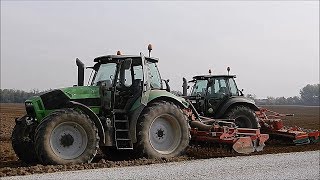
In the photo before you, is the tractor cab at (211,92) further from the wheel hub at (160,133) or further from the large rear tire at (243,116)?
the wheel hub at (160,133)

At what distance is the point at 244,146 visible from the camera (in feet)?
33.2

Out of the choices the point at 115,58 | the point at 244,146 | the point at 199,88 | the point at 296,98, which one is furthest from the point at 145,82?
the point at 296,98

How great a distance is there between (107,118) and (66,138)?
3.42 feet

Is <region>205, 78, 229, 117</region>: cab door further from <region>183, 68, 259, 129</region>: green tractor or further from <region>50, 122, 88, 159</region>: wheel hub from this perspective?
<region>50, 122, 88, 159</region>: wheel hub

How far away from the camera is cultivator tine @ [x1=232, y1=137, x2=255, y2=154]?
10008 millimetres

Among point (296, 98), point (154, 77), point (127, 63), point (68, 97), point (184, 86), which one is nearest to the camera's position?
point (68, 97)

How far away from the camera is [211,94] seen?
14.4 meters

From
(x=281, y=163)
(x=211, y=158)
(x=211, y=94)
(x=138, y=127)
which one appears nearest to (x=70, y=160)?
(x=138, y=127)

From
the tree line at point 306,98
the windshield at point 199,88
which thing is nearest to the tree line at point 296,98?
the tree line at point 306,98

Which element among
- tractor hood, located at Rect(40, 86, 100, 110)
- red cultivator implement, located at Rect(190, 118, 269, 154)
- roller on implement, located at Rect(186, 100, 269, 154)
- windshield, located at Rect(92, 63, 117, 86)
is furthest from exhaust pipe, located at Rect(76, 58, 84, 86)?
red cultivator implement, located at Rect(190, 118, 269, 154)

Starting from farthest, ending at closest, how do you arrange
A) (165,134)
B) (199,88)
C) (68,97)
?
1. (199,88)
2. (165,134)
3. (68,97)

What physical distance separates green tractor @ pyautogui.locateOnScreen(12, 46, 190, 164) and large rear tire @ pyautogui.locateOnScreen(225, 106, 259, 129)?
12.6 ft

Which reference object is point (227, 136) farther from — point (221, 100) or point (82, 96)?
point (221, 100)

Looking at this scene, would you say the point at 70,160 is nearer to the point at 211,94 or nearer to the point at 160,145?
the point at 160,145
